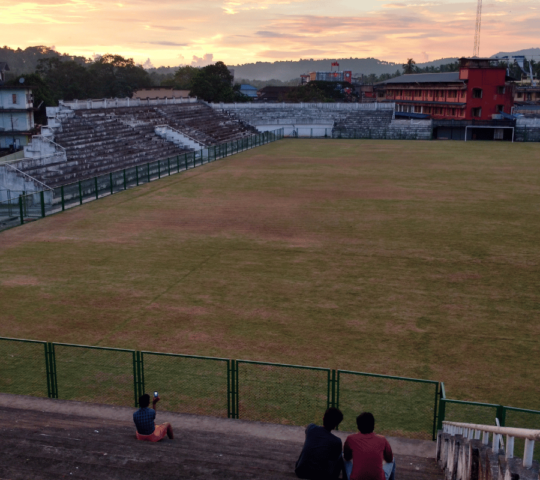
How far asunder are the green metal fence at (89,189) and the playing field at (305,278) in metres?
1.34

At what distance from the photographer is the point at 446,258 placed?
80.8 ft

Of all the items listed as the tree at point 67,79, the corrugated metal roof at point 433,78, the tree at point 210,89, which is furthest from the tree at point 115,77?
the corrugated metal roof at point 433,78

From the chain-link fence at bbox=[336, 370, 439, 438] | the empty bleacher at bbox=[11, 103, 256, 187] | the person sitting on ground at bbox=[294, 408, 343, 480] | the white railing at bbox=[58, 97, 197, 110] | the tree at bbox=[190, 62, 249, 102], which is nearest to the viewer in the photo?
the person sitting on ground at bbox=[294, 408, 343, 480]

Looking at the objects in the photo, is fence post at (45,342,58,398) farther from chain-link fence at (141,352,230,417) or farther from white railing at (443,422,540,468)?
white railing at (443,422,540,468)

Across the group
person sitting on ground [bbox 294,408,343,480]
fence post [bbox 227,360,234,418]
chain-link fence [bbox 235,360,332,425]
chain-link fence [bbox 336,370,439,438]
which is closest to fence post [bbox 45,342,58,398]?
fence post [bbox 227,360,234,418]

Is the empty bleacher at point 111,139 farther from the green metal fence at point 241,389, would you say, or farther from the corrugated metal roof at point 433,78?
the corrugated metal roof at point 433,78

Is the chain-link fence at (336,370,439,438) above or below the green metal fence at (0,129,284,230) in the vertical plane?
below

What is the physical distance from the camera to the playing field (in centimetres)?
1619

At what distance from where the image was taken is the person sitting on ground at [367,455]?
817 centimetres

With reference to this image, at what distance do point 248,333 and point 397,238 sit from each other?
12.9 meters

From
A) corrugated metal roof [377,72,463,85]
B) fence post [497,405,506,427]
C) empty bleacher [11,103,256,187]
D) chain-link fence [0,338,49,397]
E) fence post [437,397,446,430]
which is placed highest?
corrugated metal roof [377,72,463,85]

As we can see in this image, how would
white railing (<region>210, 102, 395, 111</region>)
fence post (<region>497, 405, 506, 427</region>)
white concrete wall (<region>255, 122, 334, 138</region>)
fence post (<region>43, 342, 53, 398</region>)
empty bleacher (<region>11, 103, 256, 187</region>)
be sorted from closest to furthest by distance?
fence post (<region>497, 405, 506, 427</region>)
fence post (<region>43, 342, 53, 398</region>)
empty bleacher (<region>11, 103, 256, 187</region>)
white concrete wall (<region>255, 122, 334, 138</region>)
white railing (<region>210, 102, 395, 111</region>)

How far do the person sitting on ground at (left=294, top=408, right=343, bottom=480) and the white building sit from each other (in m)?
72.7

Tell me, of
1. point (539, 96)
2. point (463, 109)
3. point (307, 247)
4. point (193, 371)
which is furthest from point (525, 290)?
point (539, 96)
